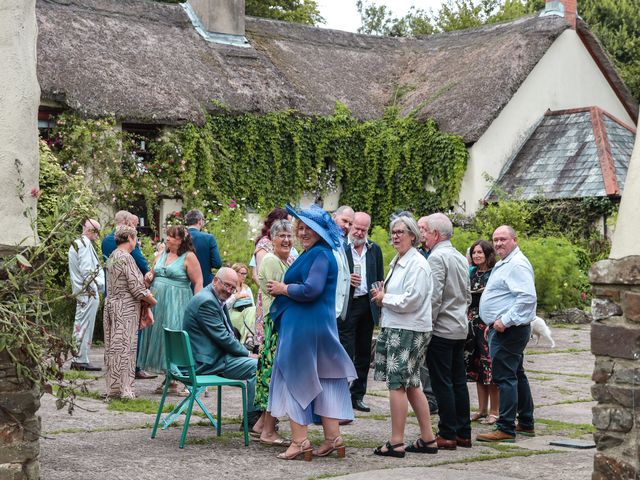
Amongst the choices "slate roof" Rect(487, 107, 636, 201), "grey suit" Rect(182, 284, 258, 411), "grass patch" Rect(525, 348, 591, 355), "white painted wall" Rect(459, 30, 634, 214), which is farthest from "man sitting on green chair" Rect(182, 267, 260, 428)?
"white painted wall" Rect(459, 30, 634, 214)

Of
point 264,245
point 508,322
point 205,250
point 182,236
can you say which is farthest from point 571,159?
point 508,322

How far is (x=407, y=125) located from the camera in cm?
2758

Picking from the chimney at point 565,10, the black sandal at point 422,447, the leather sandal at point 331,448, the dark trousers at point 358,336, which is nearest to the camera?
the leather sandal at point 331,448

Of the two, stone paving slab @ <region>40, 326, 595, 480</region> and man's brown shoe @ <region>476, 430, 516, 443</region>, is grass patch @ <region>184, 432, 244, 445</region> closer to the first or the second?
stone paving slab @ <region>40, 326, 595, 480</region>

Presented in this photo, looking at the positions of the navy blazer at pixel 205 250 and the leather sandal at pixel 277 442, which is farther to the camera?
the navy blazer at pixel 205 250

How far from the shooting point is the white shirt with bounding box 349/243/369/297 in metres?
10.6

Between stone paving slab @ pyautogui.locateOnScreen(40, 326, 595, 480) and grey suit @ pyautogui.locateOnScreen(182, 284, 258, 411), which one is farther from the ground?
grey suit @ pyautogui.locateOnScreen(182, 284, 258, 411)

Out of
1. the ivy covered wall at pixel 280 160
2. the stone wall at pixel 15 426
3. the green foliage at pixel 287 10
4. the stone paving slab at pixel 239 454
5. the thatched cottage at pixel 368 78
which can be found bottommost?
the stone paving slab at pixel 239 454

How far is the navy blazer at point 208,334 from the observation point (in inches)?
352

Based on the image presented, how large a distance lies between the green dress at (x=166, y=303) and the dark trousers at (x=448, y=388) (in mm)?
3370

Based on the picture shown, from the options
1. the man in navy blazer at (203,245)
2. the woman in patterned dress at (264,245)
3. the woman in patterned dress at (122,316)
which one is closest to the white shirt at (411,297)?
the woman in patterned dress at (264,245)

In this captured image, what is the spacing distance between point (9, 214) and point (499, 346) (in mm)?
4462

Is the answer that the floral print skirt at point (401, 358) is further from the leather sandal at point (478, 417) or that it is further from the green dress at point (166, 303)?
the green dress at point (166, 303)

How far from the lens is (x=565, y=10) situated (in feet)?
97.0
